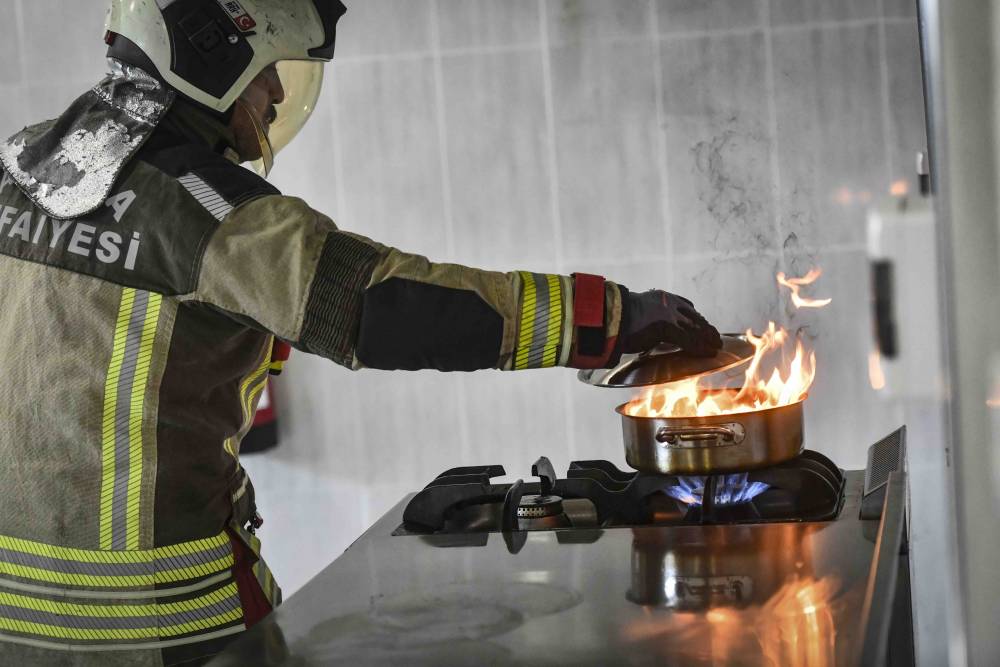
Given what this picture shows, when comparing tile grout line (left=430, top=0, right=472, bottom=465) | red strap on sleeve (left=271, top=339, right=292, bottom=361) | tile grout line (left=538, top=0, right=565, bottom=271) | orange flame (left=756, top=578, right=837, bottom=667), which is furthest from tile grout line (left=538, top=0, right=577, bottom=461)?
orange flame (left=756, top=578, right=837, bottom=667)

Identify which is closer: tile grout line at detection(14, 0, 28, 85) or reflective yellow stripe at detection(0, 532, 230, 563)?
reflective yellow stripe at detection(0, 532, 230, 563)

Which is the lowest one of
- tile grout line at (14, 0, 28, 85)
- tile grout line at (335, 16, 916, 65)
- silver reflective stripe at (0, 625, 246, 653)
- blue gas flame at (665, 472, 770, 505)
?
silver reflective stripe at (0, 625, 246, 653)

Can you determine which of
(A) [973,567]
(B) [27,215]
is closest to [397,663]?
(B) [27,215]

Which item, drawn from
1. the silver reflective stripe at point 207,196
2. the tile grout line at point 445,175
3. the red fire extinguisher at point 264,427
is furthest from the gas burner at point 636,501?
the red fire extinguisher at point 264,427

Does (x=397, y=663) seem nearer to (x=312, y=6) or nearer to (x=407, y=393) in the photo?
(x=312, y=6)

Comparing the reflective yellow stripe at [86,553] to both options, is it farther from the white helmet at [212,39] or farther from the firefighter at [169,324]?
the white helmet at [212,39]

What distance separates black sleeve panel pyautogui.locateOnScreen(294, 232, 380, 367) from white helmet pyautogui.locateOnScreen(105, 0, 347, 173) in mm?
391

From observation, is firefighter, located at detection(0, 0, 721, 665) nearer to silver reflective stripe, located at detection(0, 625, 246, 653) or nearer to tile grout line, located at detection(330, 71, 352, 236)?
silver reflective stripe, located at detection(0, 625, 246, 653)

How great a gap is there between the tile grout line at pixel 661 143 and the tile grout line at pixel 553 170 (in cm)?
29

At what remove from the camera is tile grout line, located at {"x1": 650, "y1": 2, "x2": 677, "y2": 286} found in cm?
288

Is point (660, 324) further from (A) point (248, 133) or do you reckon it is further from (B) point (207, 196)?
Answer: (A) point (248, 133)

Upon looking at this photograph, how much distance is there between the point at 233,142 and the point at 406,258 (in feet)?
1.62

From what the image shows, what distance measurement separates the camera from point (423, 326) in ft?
4.08

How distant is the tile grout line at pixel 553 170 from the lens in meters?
2.93
